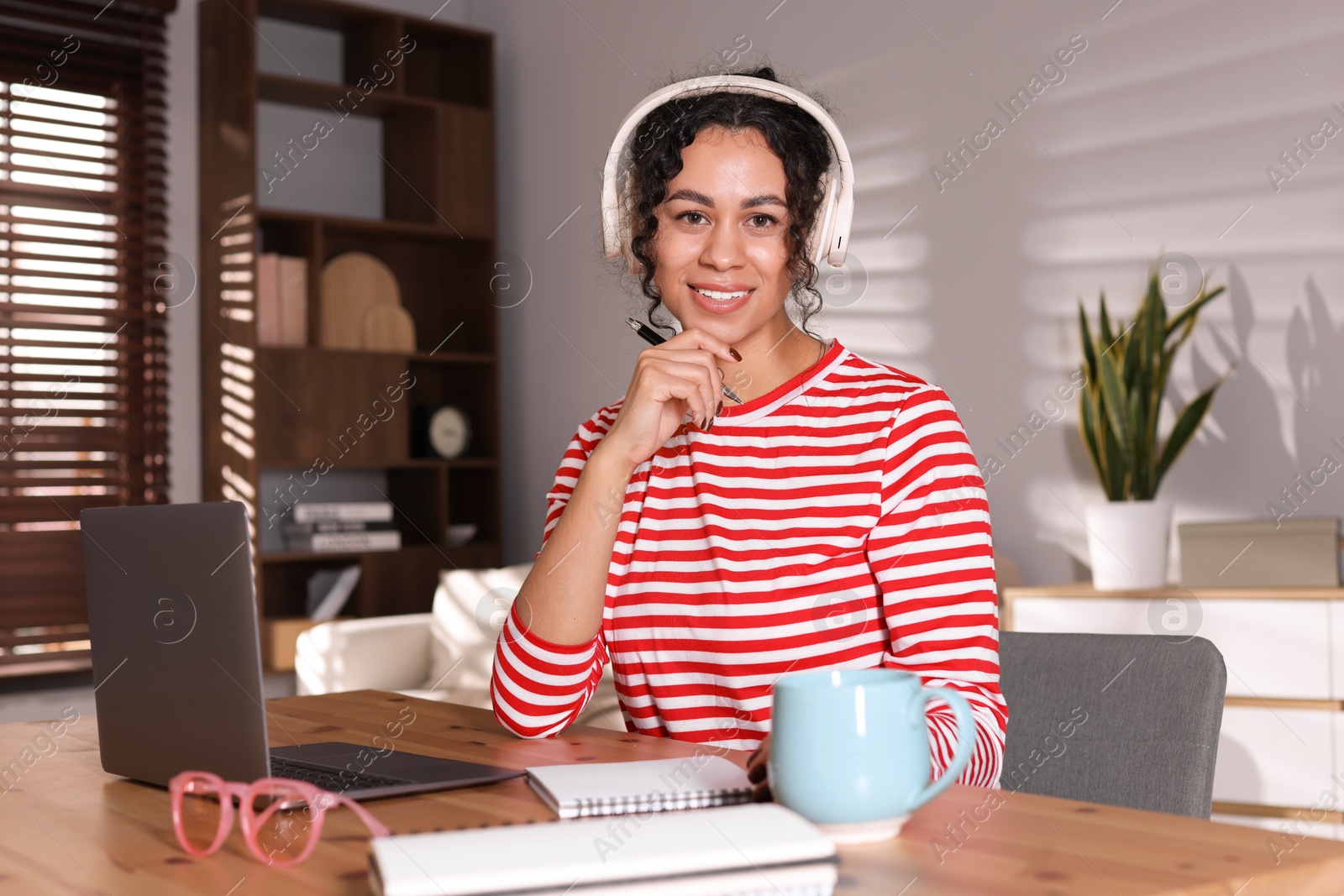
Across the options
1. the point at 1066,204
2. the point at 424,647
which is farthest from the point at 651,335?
the point at 424,647

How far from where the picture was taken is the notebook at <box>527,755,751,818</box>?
0.78m

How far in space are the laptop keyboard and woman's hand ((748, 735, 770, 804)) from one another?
9.9 inches

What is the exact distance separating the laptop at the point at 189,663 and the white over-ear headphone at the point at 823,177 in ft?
2.14

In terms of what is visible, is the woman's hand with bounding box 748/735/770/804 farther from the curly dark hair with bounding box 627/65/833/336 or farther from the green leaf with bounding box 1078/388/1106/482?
the green leaf with bounding box 1078/388/1106/482

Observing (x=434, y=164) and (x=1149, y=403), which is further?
(x=434, y=164)

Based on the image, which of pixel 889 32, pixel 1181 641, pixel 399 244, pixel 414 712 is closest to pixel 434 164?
pixel 399 244

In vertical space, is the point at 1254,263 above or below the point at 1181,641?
above

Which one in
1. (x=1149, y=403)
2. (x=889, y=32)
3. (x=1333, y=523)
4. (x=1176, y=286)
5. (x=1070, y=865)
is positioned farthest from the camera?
(x=889, y=32)

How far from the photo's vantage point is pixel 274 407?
3.92m

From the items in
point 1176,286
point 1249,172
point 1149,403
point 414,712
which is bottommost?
point 414,712

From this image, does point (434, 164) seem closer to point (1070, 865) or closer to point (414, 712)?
point (414, 712)

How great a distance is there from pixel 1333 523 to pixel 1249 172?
0.84 metres

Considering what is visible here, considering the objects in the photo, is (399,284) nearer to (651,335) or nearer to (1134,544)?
(1134,544)

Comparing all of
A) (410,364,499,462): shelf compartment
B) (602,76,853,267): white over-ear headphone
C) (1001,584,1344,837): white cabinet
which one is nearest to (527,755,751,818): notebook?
(602,76,853,267): white over-ear headphone
